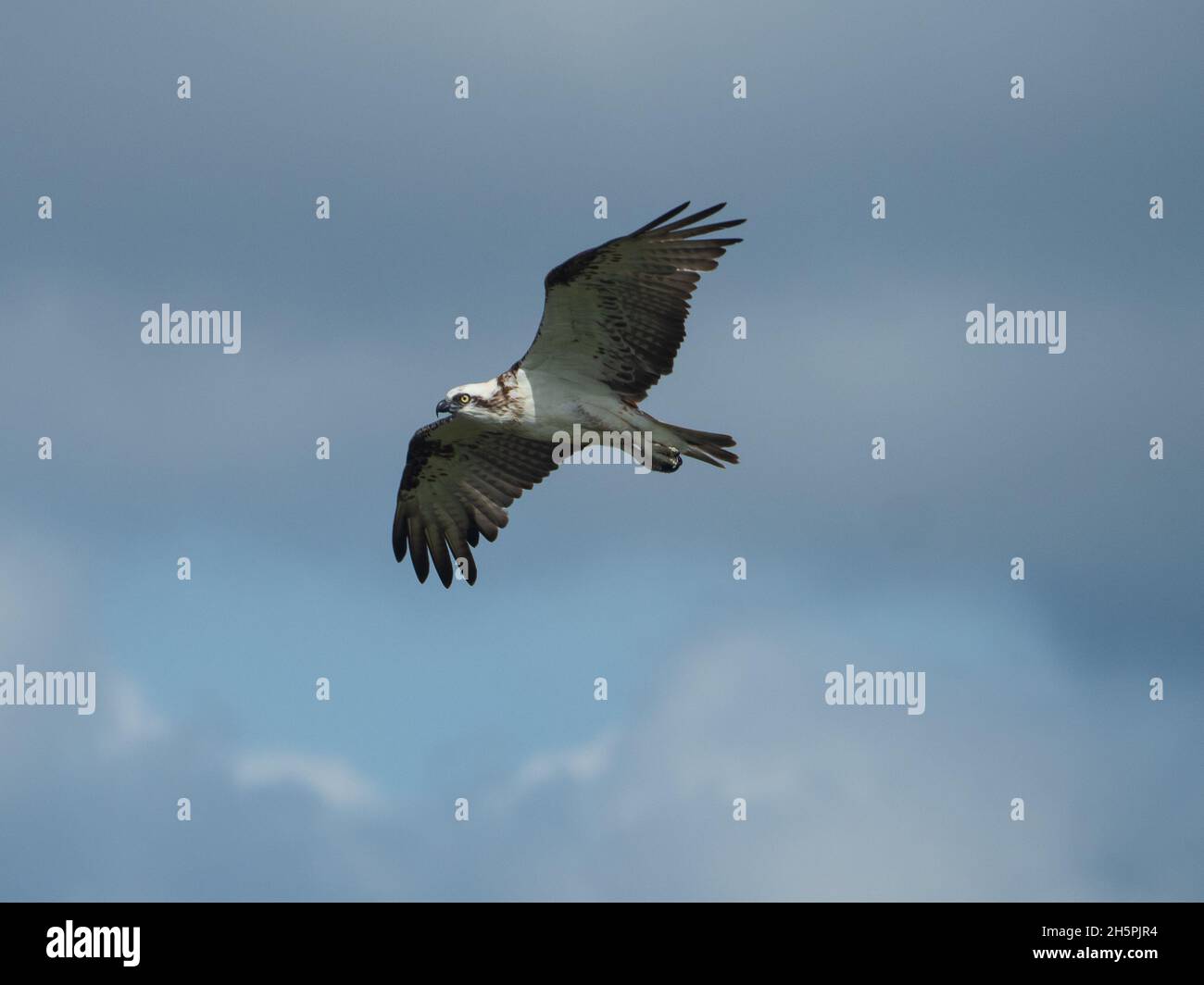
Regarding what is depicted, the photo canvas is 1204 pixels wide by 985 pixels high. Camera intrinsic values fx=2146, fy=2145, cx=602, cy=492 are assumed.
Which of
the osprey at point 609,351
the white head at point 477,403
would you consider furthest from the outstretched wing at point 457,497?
the white head at point 477,403

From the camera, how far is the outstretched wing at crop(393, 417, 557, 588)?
24.0 metres

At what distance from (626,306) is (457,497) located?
146 inches

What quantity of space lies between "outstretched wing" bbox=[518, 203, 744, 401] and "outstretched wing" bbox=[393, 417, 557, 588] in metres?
2.08

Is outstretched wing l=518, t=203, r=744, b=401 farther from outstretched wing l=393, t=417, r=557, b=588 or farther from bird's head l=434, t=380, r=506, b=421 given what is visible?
outstretched wing l=393, t=417, r=557, b=588

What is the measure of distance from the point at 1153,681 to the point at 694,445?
8.87 m

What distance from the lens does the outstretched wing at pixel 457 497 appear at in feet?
78.8

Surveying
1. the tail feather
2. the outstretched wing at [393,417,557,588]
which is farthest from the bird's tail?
the outstretched wing at [393,417,557,588]

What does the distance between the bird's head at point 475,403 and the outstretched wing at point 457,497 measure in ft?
6.13

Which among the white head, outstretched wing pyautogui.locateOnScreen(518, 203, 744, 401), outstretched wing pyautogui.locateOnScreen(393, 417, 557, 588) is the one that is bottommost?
outstretched wing pyautogui.locateOnScreen(393, 417, 557, 588)

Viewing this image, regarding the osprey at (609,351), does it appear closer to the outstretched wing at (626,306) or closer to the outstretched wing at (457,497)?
the outstretched wing at (626,306)
